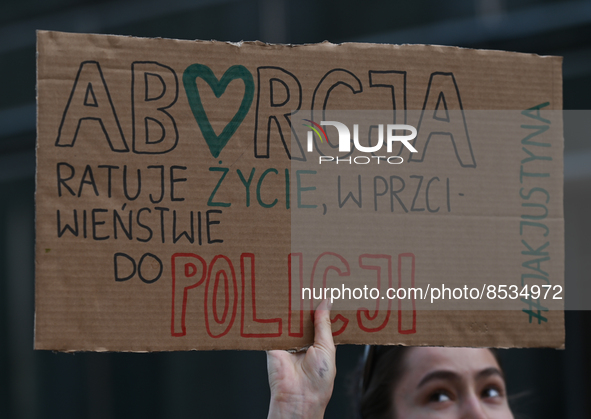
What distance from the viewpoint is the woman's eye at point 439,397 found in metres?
1.80

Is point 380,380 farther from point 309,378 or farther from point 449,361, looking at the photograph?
point 309,378

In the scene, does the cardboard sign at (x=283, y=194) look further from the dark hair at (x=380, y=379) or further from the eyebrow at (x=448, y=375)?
the dark hair at (x=380, y=379)

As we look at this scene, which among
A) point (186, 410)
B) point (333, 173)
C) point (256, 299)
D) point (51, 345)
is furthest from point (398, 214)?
point (186, 410)

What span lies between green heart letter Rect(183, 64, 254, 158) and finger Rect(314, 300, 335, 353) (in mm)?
459

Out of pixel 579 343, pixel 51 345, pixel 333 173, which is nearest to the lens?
pixel 51 345

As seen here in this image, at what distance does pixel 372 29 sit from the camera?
3.89 meters

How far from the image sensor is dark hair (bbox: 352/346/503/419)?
6.27 ft

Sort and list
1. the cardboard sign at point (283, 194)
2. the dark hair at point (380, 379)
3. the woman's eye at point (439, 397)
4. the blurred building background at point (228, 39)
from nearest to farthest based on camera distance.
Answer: the cardboard sign at point (283, 194)
the woman's eye at point (439, 397)
the dark hair at point (380, 379)
the blurred building background at point (228, 39)

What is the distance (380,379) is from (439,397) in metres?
0.22

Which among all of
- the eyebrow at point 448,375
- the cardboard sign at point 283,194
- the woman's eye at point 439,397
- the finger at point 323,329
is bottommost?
the woman's eye at point 439,397

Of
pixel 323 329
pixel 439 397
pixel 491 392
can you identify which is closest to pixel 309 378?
pixel 323 329

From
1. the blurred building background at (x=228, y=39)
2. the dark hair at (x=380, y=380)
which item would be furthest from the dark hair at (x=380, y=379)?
the blurred building background at (x=228, y=39)

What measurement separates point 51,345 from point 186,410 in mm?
2934

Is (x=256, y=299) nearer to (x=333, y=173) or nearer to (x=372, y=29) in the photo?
(x=333, y=173)
